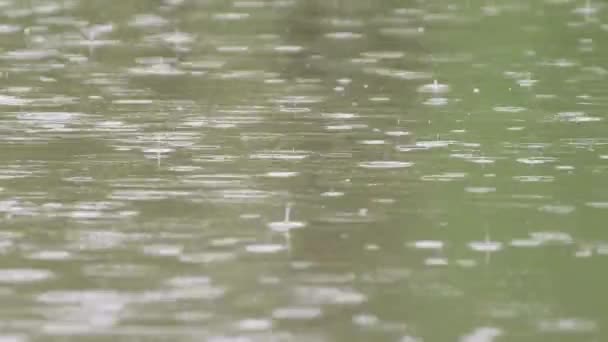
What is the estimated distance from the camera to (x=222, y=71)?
54.4 feet

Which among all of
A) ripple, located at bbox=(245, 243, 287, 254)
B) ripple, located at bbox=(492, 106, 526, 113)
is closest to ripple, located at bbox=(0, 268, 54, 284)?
ripple, located at bbox=(245, 243, 287, 254)

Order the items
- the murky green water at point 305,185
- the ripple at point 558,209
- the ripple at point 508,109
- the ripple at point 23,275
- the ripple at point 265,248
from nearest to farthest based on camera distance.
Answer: the murky green water at point 305,185 → the ripple at point 23,275 → the ripple at point 265,248 → the ripple at point 558,209 → the ripple at point 508,109

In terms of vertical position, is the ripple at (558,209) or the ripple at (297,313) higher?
the ripple at (558,209)

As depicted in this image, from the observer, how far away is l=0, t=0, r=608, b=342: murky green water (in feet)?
26.3

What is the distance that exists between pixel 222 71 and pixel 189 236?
23.4ft

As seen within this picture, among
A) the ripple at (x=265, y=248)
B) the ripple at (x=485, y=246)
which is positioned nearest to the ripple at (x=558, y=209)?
the ripple at (x=485, y=246)

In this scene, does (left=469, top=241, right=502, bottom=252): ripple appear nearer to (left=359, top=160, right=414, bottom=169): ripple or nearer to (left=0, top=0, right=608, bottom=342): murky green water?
(left=0, top=0, right=608, bottom=342): murky green water

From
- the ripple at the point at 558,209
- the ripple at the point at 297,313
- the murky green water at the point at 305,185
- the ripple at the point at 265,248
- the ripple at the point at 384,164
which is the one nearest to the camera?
the ripple at the point at 297,313

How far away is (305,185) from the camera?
1108 cm

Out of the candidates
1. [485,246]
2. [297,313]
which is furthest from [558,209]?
[297,313]

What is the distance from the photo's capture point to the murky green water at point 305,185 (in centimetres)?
802

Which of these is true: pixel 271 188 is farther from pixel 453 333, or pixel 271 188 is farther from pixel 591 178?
pixel 453 333

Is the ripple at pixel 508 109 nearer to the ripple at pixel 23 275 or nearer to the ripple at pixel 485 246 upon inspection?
the ripple at pixel 485 246

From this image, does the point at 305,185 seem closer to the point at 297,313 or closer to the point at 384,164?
the point at 384,164
